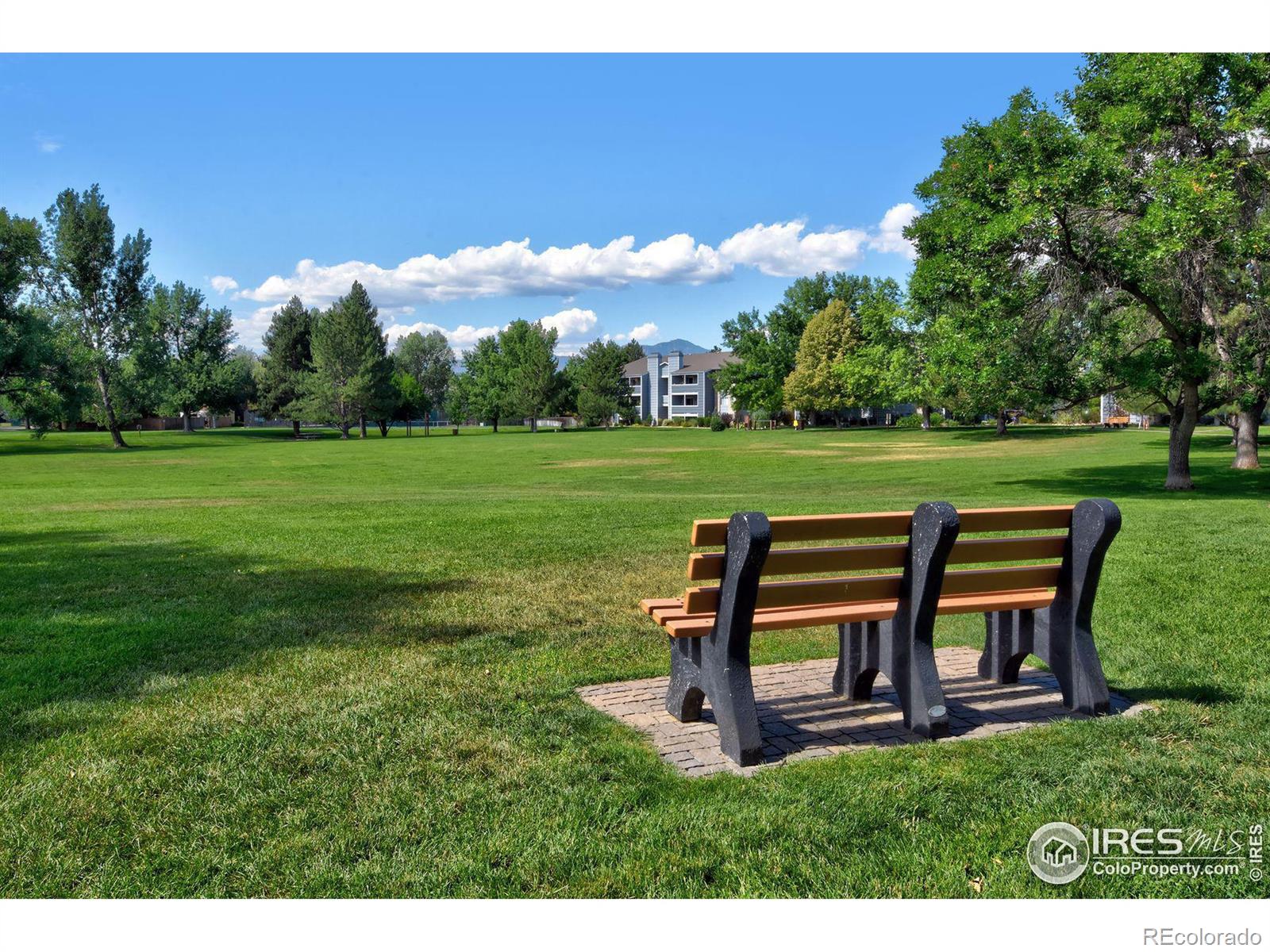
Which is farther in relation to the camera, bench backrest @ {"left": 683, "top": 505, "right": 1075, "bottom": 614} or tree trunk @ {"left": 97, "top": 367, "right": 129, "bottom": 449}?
tree trunk @ {"left": 97, "top": 367, "right": 129, "bottom": 449}

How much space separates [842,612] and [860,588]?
0.17m

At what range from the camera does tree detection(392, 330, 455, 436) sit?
124625mm

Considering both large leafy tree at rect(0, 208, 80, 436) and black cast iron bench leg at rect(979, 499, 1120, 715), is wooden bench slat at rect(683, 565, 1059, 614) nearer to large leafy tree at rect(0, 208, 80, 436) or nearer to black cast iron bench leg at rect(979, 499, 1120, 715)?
black cast iron bench leg at rect(979, 499, 1120, 715)

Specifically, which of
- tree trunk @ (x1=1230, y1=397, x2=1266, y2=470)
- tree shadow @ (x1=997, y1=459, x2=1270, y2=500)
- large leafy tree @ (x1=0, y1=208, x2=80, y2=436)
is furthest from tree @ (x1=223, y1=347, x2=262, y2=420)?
tree trunk @ (x1=1230, y1=397, x2=1266, y2=470)

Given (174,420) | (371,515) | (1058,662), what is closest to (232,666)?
(1058,662)

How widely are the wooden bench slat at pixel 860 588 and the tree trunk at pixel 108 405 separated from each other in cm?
6296

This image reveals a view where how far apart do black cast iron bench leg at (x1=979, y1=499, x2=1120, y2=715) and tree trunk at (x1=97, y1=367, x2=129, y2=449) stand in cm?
6352

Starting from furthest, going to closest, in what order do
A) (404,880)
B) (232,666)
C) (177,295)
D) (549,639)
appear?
1. (177,295)
2. (549,639)
3. (232,666)
4. (404,880)

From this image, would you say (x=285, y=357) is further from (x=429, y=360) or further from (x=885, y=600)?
(x=885, y=600)

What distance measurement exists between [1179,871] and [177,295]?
275 feet

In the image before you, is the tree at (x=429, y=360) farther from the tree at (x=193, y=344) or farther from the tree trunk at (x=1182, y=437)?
the tree trunk at (x=1182, y=437)

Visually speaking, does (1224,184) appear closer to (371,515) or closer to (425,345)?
(371,515)

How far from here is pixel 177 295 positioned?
245 feet

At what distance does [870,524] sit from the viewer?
14.6 ft
